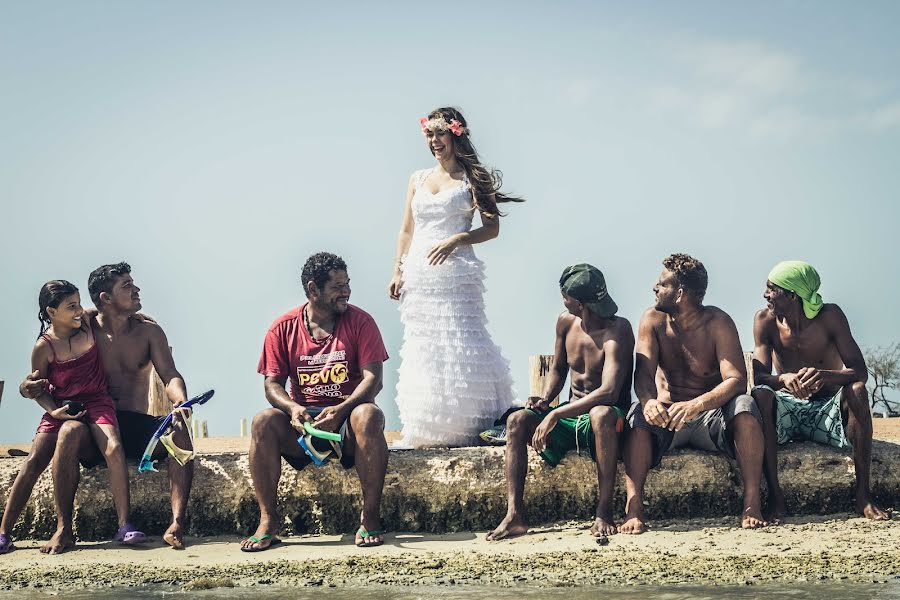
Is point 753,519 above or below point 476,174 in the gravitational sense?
below

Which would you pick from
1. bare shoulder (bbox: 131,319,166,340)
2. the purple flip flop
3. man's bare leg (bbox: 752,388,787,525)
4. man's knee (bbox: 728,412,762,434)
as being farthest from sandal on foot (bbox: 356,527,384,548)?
man's bare leg (bbox: 752,388,787,525)

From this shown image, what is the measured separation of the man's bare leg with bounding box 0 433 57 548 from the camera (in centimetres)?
761

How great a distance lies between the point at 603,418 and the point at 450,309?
1604 mm

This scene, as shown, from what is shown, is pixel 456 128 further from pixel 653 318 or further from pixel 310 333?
pixel 653 318

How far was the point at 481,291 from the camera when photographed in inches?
332

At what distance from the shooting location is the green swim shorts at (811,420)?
7.68m

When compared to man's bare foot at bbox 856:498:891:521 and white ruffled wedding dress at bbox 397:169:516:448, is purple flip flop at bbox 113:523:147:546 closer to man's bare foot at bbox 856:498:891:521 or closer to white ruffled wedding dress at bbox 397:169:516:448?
white ruffled wedding dress at bbox 397:169:516:448

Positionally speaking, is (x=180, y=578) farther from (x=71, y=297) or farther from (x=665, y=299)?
(x=665, y=299)

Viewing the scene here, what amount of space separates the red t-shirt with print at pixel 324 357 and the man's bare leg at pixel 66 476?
1.24 m

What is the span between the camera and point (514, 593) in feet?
19.6

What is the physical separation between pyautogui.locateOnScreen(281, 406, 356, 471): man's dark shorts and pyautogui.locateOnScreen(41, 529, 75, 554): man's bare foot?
1434mm

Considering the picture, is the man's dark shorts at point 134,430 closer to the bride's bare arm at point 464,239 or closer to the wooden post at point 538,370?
the bride's bare arm at point 464,239

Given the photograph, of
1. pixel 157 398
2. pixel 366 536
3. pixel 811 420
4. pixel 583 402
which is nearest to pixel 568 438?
pixel 583 402

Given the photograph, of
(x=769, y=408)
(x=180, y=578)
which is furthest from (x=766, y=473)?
(x=180, y=578)
